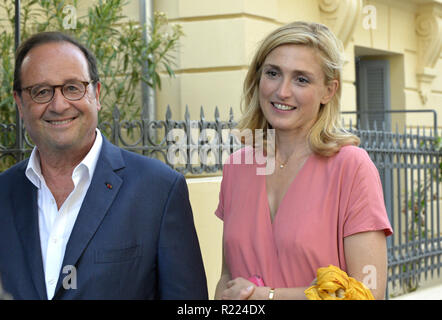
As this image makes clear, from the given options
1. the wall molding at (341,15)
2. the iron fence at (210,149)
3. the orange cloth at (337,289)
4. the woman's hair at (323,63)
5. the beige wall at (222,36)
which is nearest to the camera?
the orange cloth at (337,289)

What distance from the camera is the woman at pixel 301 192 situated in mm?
2611

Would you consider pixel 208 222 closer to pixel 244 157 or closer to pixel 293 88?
pixel 244 157

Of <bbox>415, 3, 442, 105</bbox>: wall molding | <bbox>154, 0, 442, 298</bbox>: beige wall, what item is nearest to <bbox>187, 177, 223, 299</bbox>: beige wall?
<bbox>154, 0, 442, 298</bbox>: beige wall

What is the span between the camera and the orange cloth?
2223 mm

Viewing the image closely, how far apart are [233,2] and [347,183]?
5355 mm

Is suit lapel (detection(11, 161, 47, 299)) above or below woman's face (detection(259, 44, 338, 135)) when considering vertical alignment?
below

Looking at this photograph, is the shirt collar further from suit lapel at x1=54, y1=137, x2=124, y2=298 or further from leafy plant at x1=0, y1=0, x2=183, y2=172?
leafy plant at x1=0, y1=0, x2=183, y2=172

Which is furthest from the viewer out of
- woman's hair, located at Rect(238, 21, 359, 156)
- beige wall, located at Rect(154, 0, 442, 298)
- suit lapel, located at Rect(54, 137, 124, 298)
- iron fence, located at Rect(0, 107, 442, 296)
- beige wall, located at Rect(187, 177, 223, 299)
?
beige wall, located at Rect(154, 0, 442, 298)

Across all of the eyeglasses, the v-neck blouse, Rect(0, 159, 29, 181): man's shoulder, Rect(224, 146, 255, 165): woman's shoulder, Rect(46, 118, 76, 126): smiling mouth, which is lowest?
the v-neck blouse

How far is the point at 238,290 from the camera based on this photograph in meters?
2.65

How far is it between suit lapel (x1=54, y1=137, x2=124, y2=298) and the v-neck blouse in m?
0.51

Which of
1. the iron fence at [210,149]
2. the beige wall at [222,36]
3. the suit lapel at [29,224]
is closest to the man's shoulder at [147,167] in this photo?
the suit lapel at [29,224]

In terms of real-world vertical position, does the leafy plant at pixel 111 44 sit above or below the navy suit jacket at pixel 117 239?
above

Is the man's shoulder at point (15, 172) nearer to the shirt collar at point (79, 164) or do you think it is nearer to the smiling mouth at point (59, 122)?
the shirt collar at point (79, 164)
